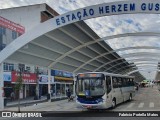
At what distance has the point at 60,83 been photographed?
167 ft

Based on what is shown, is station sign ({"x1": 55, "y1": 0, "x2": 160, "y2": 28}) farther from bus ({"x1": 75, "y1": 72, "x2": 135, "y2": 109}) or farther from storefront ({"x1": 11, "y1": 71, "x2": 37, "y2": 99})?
storefront ({"x1": 11, "y1": 71, "x2": 37, "y2": 99})

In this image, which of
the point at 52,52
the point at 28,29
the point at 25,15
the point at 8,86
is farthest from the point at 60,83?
the point at 25,15

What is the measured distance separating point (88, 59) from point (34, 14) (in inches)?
502

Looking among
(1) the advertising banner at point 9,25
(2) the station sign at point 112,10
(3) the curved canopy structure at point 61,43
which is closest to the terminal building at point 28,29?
(1) the advertising banner at point 9,25

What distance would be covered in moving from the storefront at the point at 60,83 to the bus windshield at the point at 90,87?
819 inches

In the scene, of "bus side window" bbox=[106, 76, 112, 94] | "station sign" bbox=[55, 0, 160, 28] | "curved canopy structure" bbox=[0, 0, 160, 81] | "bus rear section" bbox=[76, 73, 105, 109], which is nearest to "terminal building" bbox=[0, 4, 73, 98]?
"curved canopy structure" bbox=[0, 0, 160, 81]

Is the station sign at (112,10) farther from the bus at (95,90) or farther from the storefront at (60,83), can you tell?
the storefront at (60,83)

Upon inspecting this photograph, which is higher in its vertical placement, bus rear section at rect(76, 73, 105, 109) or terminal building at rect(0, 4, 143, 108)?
terminal building at rect(0, 4, 143, 108)

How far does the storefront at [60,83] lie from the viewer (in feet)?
158

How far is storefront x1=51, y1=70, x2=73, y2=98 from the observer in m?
48.2

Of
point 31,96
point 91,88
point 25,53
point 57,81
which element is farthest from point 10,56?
point 31,96

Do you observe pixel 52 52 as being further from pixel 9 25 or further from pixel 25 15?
pixel 25 15

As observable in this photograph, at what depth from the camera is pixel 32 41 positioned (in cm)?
3356

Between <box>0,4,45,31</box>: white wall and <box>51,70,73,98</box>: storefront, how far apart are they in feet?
37.4
